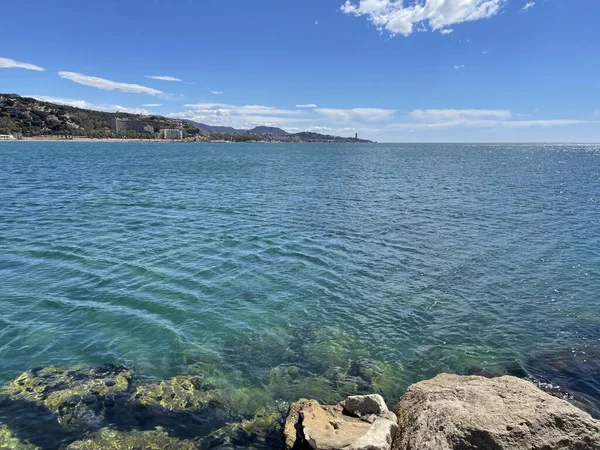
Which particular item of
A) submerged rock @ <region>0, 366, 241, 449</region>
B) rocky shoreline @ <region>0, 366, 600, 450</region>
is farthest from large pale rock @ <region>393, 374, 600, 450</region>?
submerged rock @ <region>0, 366, 241, 449</region>

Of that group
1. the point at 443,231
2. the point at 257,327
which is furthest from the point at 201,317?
the point at 443,231

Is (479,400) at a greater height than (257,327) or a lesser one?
greater

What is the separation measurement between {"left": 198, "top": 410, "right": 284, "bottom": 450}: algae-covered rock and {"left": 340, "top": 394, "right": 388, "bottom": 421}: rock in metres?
1.74

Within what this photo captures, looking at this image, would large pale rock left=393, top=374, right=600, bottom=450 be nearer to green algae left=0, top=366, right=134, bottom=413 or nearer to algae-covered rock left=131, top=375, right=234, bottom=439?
algae-covered rock left=131, top=375, right=234, bottom=439

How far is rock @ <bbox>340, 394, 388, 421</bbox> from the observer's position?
343 inches

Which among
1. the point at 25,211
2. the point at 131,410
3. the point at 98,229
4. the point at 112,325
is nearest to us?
the point at 131,410

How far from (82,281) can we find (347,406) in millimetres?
13545

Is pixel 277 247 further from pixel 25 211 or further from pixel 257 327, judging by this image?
pixel 25 211

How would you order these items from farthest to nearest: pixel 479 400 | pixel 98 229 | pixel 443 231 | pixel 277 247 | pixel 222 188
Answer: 1. pixel 222 188
2. pixel 443 231
3. pixel 98 229
4. pixel 277 247
5. pixel 479 400

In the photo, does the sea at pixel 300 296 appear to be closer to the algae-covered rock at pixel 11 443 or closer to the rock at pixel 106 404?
the rock at pixel 106 404

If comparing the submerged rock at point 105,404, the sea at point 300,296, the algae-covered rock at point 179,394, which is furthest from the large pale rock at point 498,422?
the algae-covered rock at point 179,394

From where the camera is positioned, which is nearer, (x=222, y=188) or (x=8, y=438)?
(x=8, y=438)

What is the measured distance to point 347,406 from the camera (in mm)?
8984

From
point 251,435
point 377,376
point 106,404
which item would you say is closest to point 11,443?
point 106,404
